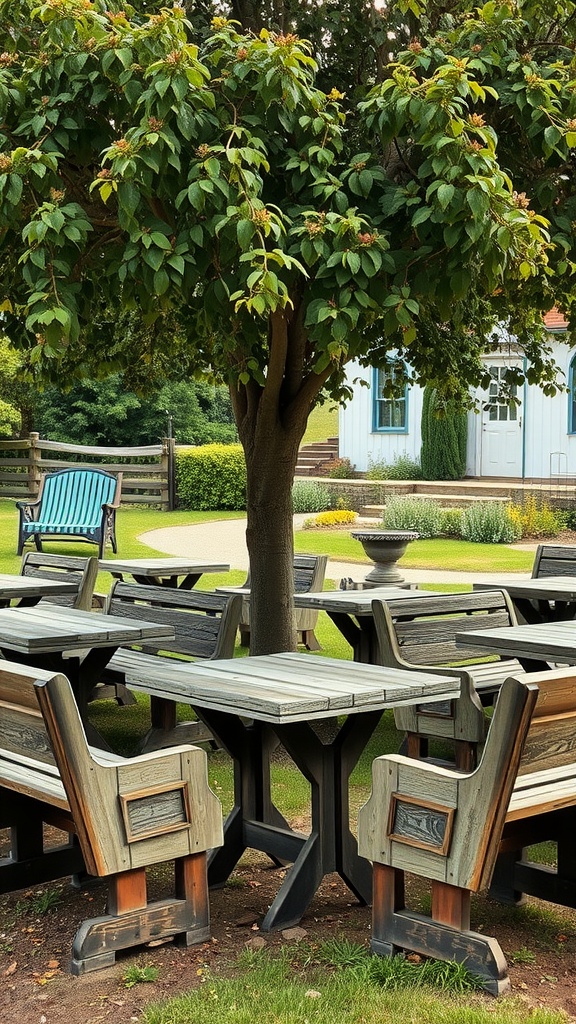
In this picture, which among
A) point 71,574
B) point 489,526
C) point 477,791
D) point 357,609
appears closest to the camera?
point 477,791

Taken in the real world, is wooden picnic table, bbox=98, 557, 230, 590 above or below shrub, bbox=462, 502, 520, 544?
above

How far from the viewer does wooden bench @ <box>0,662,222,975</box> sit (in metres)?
3.62

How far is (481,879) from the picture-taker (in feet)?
11.4

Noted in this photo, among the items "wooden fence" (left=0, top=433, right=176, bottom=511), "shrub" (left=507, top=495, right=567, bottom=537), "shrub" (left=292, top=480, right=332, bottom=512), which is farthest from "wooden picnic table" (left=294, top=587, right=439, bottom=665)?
"wooden fence" (left=0, top=433, right=176, bottom=511)

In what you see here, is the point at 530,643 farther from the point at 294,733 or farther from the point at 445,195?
the point at 445,195

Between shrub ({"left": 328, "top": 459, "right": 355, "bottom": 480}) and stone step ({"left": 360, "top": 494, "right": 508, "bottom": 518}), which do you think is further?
shrub ({"left": 328, "top": 459, "right": 355, "bottom": 480})

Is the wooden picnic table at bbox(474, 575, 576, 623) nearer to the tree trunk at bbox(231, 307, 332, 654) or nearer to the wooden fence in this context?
the tree trunk at bbox(231, 307, 332, 654)

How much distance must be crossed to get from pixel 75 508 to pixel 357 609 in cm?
1196

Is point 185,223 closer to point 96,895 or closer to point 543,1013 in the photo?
point 96,895

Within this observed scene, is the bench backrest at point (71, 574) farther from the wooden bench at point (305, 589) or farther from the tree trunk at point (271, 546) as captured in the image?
the wooden bench at point (305, 589)

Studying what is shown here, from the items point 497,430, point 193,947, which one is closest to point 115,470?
point 497,430

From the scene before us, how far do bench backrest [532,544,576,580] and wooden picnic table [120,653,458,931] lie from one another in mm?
4150

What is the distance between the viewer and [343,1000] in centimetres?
336

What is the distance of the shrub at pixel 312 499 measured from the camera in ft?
82.1
